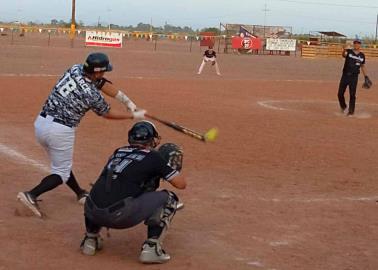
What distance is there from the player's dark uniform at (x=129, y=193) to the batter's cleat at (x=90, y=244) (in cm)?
14

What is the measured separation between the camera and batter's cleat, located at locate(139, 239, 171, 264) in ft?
17.9

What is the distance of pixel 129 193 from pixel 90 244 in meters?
0.56

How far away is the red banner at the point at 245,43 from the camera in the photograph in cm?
5828

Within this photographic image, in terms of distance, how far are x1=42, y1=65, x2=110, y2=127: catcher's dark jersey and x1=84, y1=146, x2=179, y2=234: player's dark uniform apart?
1038mm

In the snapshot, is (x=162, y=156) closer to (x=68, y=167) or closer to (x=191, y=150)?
(x=68, y=167)

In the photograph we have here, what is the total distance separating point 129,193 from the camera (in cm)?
550

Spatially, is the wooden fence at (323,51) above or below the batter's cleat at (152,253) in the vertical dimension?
above

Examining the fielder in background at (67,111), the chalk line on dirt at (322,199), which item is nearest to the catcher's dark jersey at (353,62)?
the chalk line on dirt at (322,199)

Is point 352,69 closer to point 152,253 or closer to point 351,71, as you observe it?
point 351,71

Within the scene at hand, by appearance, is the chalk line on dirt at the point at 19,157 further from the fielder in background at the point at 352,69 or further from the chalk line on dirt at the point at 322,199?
the fielder in background at the point at 352,69

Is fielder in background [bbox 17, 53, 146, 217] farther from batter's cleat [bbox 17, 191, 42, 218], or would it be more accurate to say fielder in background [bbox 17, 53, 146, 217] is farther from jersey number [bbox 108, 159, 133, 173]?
jersey number [bbox 108, 159, 133, 173]

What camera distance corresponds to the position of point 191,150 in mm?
10781

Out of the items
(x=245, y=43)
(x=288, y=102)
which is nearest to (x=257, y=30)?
(x=245, y=43)

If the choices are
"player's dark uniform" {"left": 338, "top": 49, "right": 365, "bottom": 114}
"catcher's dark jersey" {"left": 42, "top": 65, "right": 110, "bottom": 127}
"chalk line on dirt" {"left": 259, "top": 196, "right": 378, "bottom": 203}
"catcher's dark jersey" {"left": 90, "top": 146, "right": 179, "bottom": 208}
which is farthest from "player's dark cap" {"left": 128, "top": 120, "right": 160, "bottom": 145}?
"player's dark uniform" {"left": 338, "top": 49, "right": 365, "bottom": 114}
